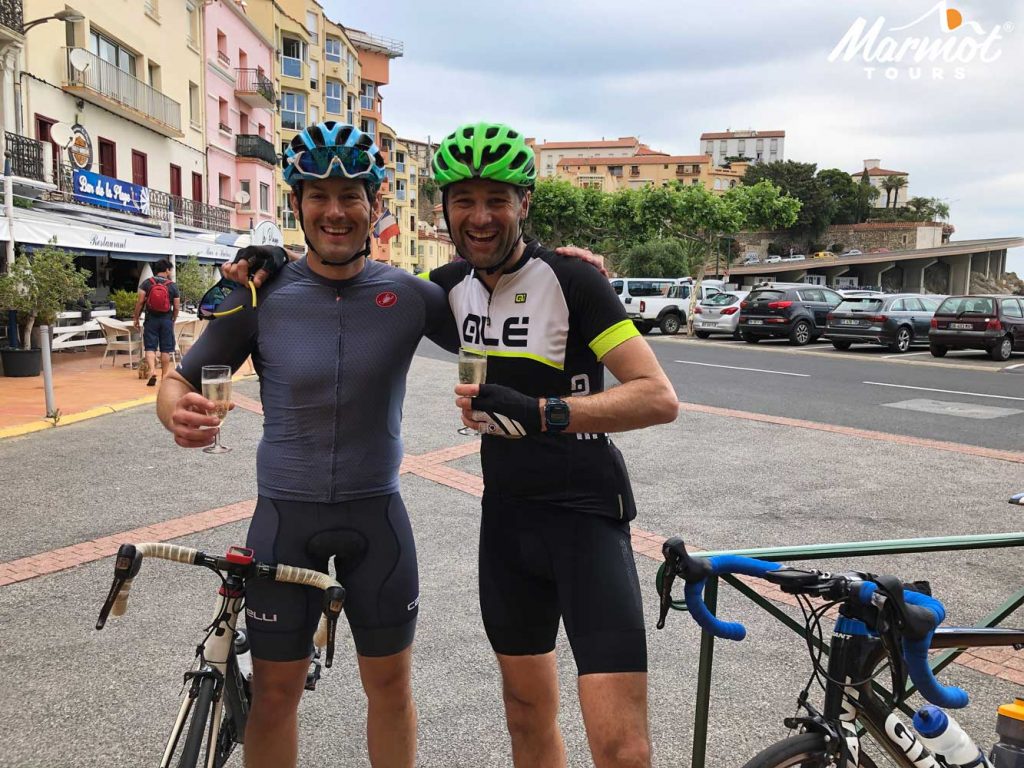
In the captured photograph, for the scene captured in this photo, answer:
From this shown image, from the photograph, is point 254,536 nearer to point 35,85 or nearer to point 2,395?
point 2,395

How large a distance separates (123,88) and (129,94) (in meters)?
0.44

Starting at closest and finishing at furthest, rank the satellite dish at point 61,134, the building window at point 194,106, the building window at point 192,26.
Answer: the satellite dish at point 61,134
the building window at point 192,26
the building window at point 194,106

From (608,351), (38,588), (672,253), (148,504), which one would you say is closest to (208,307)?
(608,351)

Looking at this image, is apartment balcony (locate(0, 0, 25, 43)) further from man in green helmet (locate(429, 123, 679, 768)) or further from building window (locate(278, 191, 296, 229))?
building window (locate(278, 191, 296, 229))

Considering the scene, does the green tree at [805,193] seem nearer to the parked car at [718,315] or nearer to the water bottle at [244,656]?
the parked car at [718,315]

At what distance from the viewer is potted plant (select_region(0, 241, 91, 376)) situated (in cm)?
1216

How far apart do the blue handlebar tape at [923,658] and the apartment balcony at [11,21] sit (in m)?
21.0

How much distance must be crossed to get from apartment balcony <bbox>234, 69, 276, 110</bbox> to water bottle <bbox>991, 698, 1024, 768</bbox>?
3904cm

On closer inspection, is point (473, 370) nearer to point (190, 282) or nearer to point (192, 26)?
point (190, 282)

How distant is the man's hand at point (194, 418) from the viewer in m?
2.15

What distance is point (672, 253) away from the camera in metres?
53.3

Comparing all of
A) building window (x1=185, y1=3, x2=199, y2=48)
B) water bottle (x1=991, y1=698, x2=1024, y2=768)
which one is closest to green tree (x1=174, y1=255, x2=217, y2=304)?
building window (x1=185, y1=3, x2=199, y2=48)

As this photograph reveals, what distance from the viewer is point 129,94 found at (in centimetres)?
2452

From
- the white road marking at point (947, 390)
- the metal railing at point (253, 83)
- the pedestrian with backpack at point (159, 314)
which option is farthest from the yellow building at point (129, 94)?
the white road marking at point (947, 390)
